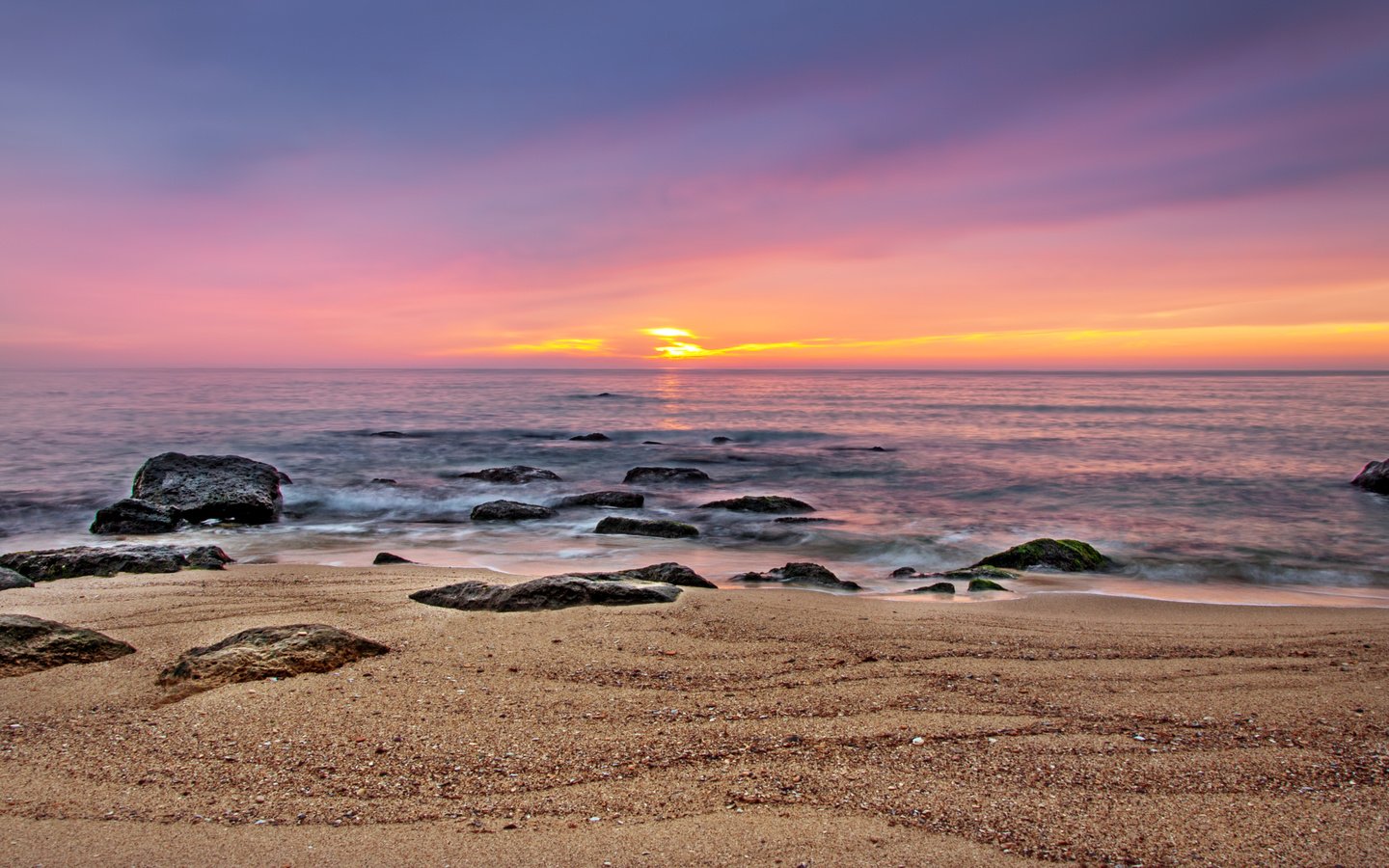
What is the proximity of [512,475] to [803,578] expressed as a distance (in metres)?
11.2

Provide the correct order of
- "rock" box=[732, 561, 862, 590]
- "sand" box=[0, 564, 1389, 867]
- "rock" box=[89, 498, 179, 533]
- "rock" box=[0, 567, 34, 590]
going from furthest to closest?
"rock" box=[89, 498, 179, 533] < "rock" box=[732, 561, 862, 590] < "rock" box=[0, 567, 34, 590] < "sand" box=[0, 564, 1389, 867]

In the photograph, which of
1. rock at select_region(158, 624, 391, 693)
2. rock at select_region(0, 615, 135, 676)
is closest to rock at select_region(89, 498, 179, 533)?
rock at select_region(0, 615, 135, 676)

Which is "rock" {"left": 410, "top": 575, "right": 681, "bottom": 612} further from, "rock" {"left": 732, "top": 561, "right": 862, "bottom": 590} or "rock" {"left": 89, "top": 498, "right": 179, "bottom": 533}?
"rock" {"left": 89, "top": 498, "right": 179, "bottom": 533}

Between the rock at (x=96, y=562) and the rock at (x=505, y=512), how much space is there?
4.99 m

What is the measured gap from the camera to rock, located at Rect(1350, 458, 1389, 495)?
15953 mm

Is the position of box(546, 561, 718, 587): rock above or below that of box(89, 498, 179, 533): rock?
above

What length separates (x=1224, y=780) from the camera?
128 inches

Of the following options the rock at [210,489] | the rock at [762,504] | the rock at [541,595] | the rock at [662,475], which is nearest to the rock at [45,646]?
the rock at [541,595]

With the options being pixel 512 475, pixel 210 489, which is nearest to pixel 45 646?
pixel 210 489

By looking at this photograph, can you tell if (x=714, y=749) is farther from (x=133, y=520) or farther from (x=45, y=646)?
(x=133, y=520)

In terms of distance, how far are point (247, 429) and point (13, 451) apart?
944 cm

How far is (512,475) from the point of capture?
18188 millimetres

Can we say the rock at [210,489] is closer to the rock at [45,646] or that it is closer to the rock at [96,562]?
the rock at [96,562]

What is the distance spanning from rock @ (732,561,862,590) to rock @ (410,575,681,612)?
7.56ft
